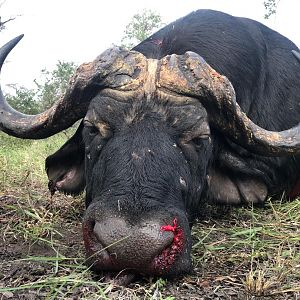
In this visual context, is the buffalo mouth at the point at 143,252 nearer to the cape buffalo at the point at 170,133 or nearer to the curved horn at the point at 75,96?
the cape buffalo at the point at 170,133

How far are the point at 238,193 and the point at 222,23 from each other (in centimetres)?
147

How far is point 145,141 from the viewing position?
281cm

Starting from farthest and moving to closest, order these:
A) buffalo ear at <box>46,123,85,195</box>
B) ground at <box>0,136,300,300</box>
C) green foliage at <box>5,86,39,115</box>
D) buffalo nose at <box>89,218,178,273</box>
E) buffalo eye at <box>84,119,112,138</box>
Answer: green foliage at <box>5,86,39,115</box>
buffalo ear at <box>46,123,85,195</box>
buffalo eye at <box>84,119,112,138</box>
ground at <box>0,136,300,300</box>
buffalo nose at <box>89,218,178,273</box>

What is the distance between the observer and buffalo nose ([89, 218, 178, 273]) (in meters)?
2.35

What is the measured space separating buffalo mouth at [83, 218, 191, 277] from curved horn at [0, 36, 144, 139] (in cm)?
99

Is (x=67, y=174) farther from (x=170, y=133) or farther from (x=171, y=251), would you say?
(x=171, y=251)

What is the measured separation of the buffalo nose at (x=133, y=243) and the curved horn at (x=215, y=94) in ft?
3.35

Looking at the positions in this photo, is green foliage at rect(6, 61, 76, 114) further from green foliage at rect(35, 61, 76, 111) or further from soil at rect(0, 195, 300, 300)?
soil at rect(0, 195, 300, 300)

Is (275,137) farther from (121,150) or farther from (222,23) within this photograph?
(222,23)

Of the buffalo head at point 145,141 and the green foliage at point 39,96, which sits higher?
the buffalo head at point 145,141

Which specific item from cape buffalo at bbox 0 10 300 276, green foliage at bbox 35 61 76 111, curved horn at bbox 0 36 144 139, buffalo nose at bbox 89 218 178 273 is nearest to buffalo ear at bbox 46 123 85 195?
cape buffalo at bbox 0 10 300 276

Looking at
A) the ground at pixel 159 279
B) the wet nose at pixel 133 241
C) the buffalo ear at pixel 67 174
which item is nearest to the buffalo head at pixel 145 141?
the wet nose at pixel 133 241

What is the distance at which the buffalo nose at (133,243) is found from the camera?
2.35m

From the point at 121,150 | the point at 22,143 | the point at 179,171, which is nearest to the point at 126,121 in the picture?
the point at 121,150
